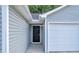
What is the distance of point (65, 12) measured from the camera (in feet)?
31.4

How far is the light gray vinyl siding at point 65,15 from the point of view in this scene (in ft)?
31.1

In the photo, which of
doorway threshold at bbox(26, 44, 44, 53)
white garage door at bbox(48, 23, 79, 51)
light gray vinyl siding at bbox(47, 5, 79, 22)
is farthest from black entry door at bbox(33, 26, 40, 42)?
light gray vinyl siding at bbox(47, 5, 79, 22)

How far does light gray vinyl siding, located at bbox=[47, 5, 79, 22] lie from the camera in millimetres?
9492

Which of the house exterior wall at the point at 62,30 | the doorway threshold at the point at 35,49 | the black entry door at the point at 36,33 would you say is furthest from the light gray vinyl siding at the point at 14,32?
the black entry door at the point at 36,33

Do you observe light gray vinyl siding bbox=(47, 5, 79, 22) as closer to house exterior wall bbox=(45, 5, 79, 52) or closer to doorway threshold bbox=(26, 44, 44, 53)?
house exterior wall bbox=(45, 5, 79, 52)

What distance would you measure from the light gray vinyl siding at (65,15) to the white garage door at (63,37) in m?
0.40

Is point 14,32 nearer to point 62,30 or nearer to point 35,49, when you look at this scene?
point 62,30

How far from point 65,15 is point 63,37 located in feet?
4.66

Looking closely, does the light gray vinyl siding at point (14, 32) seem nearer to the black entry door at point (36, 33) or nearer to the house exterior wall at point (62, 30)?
the house exterior wall at point (62, 30)

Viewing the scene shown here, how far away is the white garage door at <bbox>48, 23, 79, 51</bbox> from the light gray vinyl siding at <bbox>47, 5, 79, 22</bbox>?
1.32 feet

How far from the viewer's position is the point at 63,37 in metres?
9.73

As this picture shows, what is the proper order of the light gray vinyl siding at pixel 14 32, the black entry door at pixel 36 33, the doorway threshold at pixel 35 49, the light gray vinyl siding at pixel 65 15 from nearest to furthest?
1. the light gray vinyl siding at pixel 14 32
2. the light gray vinyl siding at pixel 65 15
3. the doorway threshold at pixel 35 49
4. the black entry door at pixel 36 33

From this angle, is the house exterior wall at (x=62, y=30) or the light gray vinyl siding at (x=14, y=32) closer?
the light gray vinyl siding at (x=14, y=32)
